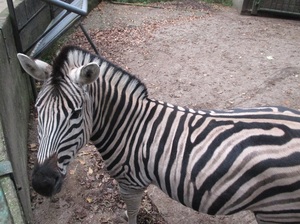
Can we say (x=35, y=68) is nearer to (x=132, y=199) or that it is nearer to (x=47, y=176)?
(x=47, y=176)

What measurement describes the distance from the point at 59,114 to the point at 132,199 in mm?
1317

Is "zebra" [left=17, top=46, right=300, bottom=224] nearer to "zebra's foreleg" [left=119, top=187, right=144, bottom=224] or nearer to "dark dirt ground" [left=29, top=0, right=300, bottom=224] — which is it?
"zebra's foreleg" [left=119, top=187, right=144, bottom=224]

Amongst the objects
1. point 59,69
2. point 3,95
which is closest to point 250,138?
point 59,69

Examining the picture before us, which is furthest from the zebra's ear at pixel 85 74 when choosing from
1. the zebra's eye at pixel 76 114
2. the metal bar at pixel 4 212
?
the metal bar at pixel 4 212

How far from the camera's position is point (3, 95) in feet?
10.3

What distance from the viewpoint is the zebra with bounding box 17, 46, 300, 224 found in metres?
2.19

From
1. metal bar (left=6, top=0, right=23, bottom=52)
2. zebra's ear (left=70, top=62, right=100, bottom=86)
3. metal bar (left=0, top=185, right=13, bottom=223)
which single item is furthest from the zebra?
metal bar (left=6, top=0, right=23, bottom=52)

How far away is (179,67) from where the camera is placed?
6.42 meters

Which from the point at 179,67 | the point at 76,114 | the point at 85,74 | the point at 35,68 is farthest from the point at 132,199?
the point at 179,67

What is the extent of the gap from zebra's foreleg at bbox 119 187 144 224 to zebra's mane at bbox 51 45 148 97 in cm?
98

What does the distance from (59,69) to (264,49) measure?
5.99 metres

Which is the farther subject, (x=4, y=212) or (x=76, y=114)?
(x=76, y=114)

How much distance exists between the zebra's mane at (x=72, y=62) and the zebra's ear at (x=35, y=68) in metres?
0.09

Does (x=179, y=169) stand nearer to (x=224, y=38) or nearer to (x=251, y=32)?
(x=224, y=38)
